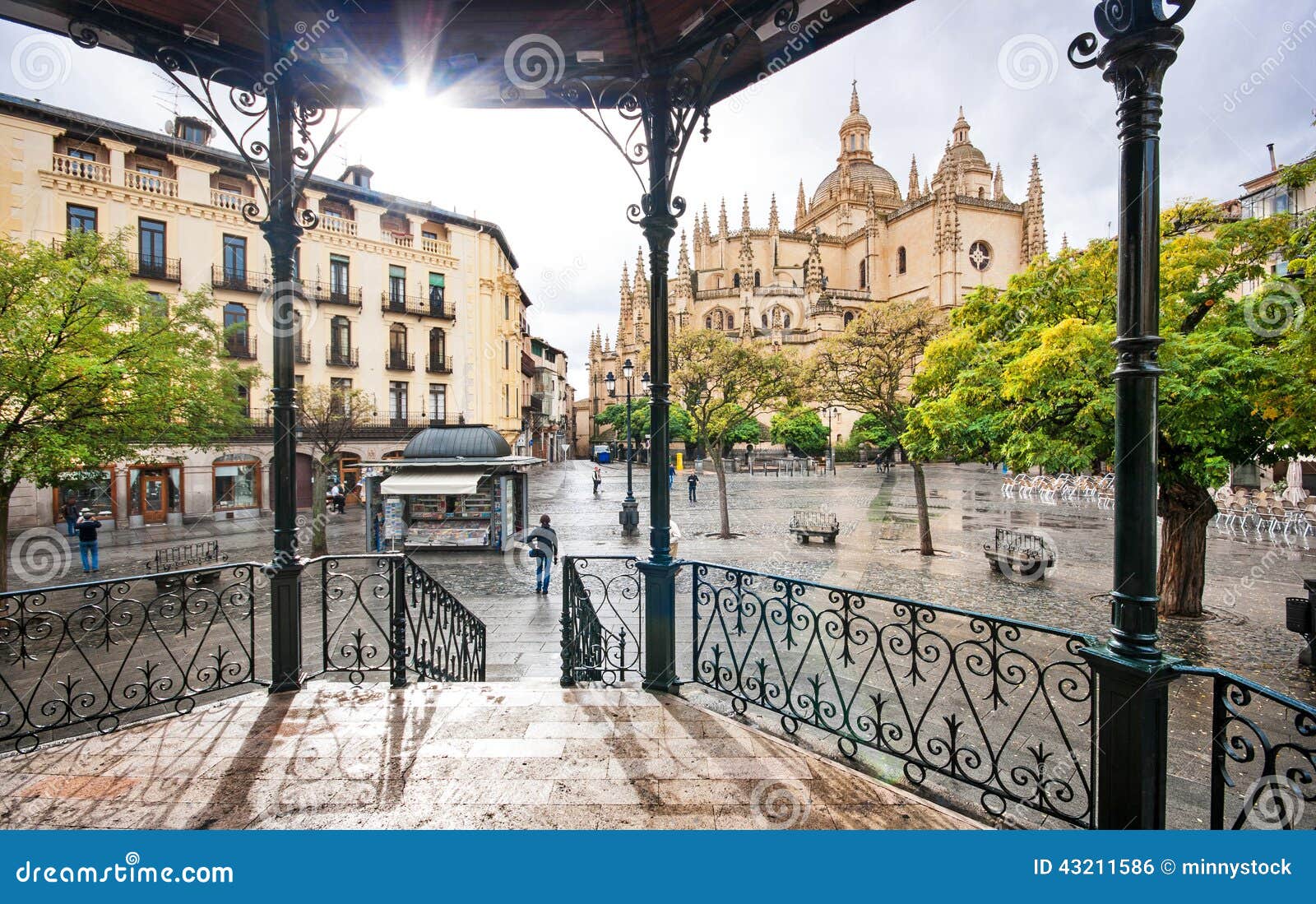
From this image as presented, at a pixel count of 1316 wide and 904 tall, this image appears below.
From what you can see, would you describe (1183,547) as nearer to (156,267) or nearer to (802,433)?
(156,267)

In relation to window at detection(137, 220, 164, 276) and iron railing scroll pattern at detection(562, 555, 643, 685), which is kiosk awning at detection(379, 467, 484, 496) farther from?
window at detection(137, 220, 164, 276)

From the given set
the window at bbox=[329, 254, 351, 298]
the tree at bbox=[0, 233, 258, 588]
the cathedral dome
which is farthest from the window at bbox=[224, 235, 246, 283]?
the cathedral dome

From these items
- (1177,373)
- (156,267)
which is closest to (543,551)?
(1177,373)

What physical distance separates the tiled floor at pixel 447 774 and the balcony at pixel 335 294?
2494 centimetres

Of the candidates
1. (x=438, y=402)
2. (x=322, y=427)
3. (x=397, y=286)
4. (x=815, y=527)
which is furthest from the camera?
(x=438, y=402)

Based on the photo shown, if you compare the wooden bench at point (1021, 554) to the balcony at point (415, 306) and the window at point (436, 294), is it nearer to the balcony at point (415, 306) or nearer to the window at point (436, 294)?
the balcony at point (415, 306)

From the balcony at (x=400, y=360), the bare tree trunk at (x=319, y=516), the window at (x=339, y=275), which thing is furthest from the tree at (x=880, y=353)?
the window at (x=339, y=275)

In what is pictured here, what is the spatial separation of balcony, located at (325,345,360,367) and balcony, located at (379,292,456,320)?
254cm

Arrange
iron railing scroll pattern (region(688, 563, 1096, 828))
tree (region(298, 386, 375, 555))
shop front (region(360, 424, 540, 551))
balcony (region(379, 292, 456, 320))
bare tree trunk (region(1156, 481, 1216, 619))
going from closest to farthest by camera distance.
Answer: iron railing scroll pattern (region(688, 563, 1096, 828))
bare tree trunk (region(1156, 481, 1216, 619))
tree (region(298, 386, 375, 555))
shop front (region(360, 424, 540, 551))
balcony (region(379, 292, 456, 320))

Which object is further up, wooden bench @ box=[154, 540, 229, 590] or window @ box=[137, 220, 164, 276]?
window @ box=[137, 220, 164, 276]

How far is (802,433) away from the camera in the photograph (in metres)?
51.9

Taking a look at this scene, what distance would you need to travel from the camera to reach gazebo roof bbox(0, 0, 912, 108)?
409cm

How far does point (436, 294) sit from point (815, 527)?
22.5 metres

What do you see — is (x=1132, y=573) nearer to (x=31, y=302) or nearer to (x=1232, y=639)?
(x=1232, y=639)
